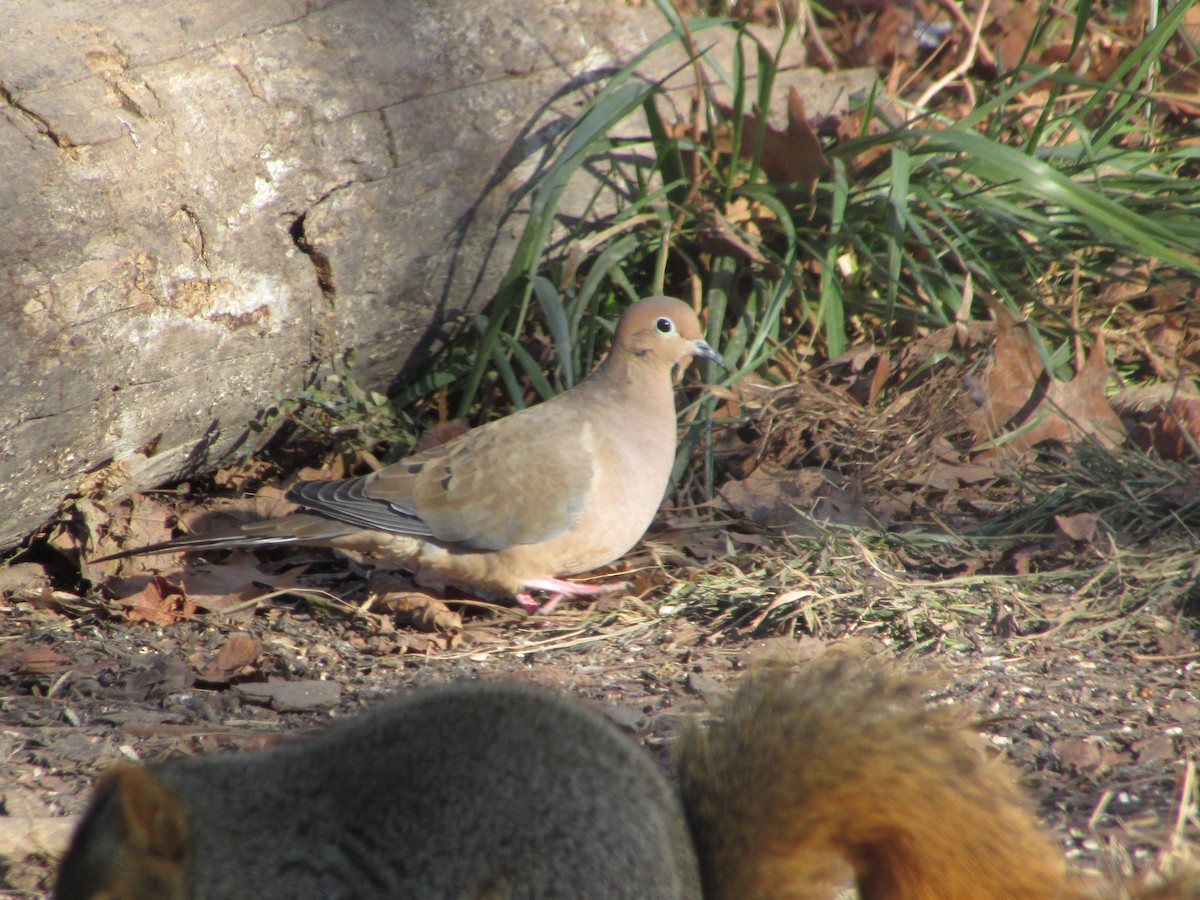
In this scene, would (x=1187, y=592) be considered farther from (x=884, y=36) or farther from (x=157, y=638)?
(x=884, y=36)

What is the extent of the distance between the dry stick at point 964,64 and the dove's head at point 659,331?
216 centimetres

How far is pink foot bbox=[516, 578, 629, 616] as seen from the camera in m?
3.91

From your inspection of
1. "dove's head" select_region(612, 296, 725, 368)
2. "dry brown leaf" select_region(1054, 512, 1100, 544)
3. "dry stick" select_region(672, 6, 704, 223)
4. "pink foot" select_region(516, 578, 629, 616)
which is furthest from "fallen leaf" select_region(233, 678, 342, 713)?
"dry stick" select_region(672, 6, 704, 223)

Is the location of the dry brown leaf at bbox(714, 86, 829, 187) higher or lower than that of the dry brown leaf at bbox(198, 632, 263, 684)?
higher

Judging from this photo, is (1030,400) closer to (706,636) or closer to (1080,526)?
(1080,526)

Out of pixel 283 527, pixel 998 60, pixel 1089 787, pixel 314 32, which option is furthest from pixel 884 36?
pixel 1089 787

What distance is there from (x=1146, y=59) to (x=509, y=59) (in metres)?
2.65

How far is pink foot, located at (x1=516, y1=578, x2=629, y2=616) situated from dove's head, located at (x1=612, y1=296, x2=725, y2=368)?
2.71 feet

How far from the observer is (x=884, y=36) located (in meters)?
5.85

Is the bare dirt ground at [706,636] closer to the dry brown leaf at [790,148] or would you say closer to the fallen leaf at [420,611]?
the fallen leaf at [420,611]

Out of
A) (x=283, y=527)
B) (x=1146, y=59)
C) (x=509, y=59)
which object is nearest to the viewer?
(x=283, y=527)

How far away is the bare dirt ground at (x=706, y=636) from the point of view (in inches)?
101

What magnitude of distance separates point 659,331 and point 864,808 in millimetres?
2601

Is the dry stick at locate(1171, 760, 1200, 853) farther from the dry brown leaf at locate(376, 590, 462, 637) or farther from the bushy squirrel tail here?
the dry brown leaf at locate(376, 590, 462, 637)
